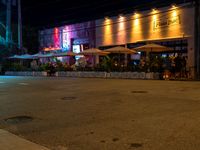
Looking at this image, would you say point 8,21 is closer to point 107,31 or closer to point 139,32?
point 107,31

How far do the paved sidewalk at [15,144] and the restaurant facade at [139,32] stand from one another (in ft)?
77.1

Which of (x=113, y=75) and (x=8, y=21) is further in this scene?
(x=8, y=21)

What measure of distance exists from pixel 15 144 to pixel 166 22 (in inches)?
1058

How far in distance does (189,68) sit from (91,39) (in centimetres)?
1508

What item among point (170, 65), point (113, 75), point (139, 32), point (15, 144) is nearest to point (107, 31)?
point (139, 32)

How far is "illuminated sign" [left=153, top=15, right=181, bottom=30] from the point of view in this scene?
31198mm

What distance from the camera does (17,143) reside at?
7277 mm

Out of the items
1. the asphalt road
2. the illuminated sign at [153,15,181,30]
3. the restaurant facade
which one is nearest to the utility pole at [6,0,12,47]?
the restaurant facade

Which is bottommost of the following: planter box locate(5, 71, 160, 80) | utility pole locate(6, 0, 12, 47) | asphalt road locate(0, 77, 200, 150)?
asphalt road locate(0, 77, 200, 150)

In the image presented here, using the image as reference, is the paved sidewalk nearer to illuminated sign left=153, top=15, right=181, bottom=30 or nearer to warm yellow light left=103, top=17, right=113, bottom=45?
illuminated sign left=153, top=15, right=181, bottom=30

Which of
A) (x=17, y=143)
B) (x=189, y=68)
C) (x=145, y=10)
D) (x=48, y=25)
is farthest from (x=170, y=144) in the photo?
(x=48, y=25)

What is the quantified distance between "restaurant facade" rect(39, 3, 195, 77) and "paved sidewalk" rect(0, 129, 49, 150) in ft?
77.1

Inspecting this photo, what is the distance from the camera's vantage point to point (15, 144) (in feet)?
23.6

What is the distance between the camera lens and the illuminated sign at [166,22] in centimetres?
3120
